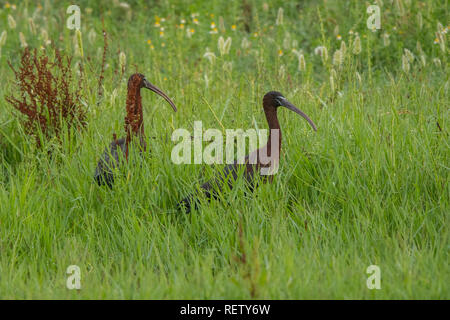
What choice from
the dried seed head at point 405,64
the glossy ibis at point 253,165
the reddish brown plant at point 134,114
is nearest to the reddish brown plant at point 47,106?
the reddish brown plant at point 134,114

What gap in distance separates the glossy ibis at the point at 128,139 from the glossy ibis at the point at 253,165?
58 cm

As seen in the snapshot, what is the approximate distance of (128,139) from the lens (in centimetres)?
464

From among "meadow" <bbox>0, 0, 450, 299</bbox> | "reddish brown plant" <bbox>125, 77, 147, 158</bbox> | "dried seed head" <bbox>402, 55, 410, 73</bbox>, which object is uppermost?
"dried seed head" <bbox>402, 55, 410, 73</bbox>

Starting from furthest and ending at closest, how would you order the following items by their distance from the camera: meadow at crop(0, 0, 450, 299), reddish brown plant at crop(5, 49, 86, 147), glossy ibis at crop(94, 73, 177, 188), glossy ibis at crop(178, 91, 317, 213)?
reddish brown plant at crop(5, 49, 86, 147), glossy ibis at crop(94, 73, 177, 188), glossy ibis at crop(178, 91, 317, 213), meadow at crop(0, 0, 450, 299)

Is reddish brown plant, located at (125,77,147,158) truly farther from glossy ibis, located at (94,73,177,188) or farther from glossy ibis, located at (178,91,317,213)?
glossy ibis, located at (178,91,317,213)

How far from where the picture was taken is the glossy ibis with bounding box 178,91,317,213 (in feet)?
13.6

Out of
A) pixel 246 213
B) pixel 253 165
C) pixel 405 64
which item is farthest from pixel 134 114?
pixel 405 64

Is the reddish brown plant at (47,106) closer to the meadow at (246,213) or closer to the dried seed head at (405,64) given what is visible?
the meadow at (246,213)

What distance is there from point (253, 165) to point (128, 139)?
1.02 meters

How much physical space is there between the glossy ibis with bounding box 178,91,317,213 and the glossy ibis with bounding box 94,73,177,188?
58 centimetres

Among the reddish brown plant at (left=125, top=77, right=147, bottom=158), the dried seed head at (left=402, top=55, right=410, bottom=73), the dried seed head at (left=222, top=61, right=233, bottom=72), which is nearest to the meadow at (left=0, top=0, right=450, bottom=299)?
the dried seed head at (left=402, top=55, right=410, bottom=73)

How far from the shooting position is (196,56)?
336 inches
